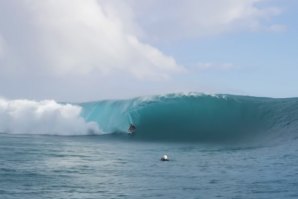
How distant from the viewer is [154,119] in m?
34.8

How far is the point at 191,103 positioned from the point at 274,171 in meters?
19.4

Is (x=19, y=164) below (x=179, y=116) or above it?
below

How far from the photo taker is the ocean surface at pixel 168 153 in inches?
562

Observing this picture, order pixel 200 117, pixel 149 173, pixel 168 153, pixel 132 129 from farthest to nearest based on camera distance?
pixel 200 117 → pixel 132 129 → pixel 168 153 → pixel 149 173

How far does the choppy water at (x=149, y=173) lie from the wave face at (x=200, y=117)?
585 centimetres

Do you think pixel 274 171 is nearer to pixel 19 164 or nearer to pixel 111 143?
pixel 19 164

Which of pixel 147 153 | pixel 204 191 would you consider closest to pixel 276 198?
pixel 204 191

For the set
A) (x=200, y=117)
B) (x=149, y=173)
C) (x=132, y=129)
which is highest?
(x=200, y=117)

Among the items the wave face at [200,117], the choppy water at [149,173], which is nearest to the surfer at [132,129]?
the wave face at [200,117]

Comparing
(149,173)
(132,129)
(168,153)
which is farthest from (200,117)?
(149,173)

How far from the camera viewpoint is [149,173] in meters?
17.2

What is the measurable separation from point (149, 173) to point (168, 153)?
6.51 meters

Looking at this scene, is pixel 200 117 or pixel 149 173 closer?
pixel 149 173

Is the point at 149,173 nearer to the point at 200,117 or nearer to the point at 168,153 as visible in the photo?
the point at 168,153
